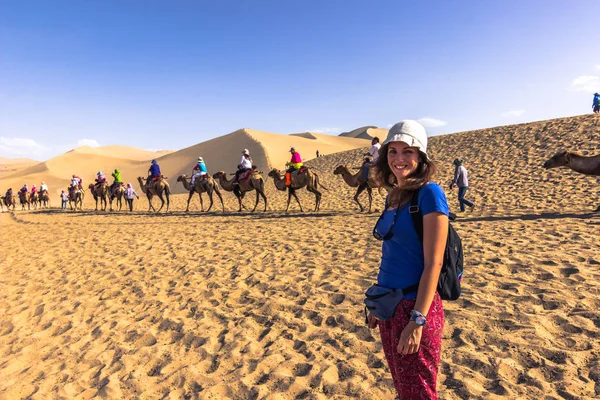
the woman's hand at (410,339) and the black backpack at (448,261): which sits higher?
the black backpack at (448,261)

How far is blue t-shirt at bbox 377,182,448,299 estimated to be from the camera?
5.13 feet

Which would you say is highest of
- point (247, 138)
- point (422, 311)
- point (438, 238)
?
point (247, 138)

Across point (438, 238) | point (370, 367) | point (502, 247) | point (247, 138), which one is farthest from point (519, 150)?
point (247, 138)


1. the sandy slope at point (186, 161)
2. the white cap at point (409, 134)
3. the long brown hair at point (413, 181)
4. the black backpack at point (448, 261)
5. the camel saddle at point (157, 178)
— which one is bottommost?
the black backpack at point (448, 261)

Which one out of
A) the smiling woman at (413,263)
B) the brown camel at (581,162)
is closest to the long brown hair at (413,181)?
the smiling woman at (413,263)

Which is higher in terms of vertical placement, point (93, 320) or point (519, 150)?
point (519, 150)

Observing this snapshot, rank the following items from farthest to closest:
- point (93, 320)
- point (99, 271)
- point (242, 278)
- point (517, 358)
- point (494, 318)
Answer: point (99, 271) → point (242, 278) → point (93, 320) → point (494, 318) → point (517, 358)

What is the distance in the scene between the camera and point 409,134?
1716 millimetres

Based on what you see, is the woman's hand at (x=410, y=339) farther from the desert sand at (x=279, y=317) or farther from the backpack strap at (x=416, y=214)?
the desert sand at (x=279, y=317)

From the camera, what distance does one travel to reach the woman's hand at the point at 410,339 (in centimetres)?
157

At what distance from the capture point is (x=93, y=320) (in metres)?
5.09

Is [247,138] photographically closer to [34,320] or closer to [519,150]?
[519,150]

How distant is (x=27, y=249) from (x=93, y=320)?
7.61m

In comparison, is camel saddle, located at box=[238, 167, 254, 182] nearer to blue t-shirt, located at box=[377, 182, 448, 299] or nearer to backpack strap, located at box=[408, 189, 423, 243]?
blue t-shirt, located at box=[377, 182, 448, 299]
